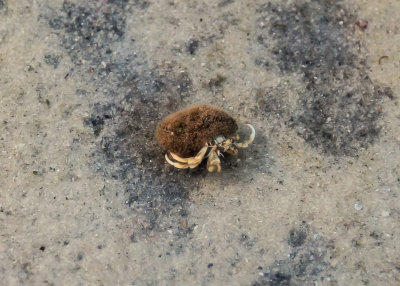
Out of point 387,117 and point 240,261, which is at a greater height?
point 387,117

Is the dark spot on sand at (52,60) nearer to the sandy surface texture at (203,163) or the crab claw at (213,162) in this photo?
the sandy surface texture at (203,163)

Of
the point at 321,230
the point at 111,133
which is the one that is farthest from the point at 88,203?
the point at 321,230

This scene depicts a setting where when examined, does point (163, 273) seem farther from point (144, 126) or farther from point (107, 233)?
point (144, 126)

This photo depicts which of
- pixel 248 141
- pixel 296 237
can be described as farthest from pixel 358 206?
pixel 248 141

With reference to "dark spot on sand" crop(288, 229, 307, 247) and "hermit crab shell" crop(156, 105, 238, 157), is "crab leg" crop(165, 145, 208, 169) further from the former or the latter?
"dark spot on sand" crop(288, 229, 307, 247)

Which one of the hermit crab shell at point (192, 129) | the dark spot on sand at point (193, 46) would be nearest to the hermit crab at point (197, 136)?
the hermit crab shell at point (192, 129)

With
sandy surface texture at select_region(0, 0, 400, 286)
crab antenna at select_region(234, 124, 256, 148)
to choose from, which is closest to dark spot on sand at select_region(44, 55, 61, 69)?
sandy surface texture at select_region(0, 0, 400, 286)

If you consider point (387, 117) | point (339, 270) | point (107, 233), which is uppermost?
point (387, 117)
